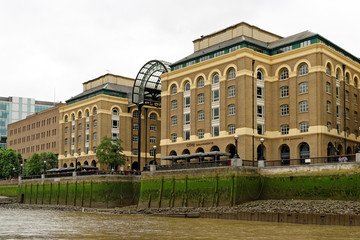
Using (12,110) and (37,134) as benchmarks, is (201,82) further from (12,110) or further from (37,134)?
(12,110)

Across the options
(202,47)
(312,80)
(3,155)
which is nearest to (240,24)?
(202,47)

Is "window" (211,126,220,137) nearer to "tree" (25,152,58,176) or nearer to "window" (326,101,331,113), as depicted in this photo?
"window" (326,101,331,113)

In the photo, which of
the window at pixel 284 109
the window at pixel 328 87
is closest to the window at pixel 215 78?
the window at pixel 284 109

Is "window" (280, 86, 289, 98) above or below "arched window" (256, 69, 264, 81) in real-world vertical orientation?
below

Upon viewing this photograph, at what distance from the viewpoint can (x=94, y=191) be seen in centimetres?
7706

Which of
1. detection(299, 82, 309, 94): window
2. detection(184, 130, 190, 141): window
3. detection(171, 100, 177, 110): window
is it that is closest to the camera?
detection(299, 82, 309, 94): window

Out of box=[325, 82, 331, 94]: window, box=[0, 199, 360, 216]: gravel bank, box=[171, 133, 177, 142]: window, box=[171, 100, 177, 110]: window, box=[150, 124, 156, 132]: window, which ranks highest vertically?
box=[325, 82, 331, 94]: window

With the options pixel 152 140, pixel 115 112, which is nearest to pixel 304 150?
pixel 152 140

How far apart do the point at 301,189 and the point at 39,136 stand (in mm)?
92876

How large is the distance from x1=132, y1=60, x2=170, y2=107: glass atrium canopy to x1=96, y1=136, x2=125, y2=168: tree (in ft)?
30.6

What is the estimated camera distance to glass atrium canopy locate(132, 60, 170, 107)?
305 ft

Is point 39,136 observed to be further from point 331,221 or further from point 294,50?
point 331,221

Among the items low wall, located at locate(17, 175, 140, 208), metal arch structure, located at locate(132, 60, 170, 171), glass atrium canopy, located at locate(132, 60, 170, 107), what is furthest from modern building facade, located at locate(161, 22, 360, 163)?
metal arch structure, located at locate(132, 60, 170, 171)

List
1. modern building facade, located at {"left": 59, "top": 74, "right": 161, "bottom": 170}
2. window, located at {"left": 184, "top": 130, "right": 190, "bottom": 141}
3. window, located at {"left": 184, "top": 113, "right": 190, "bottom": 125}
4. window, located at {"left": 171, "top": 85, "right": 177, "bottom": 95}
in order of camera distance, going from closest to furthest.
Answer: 1. window, located at {"left": 184, "top": 130, "right": 190, "bottom": 141}
2. window, located at {"left": 184, "top": 113, "right": 190, "bottom": 125}
3. window, located at {"left": 171, "top": 85, "right": 177, "bottom": 95}
4. modern building facade, located at {"left": 59, "top": 74, "right": 161, "bottom": 170}
